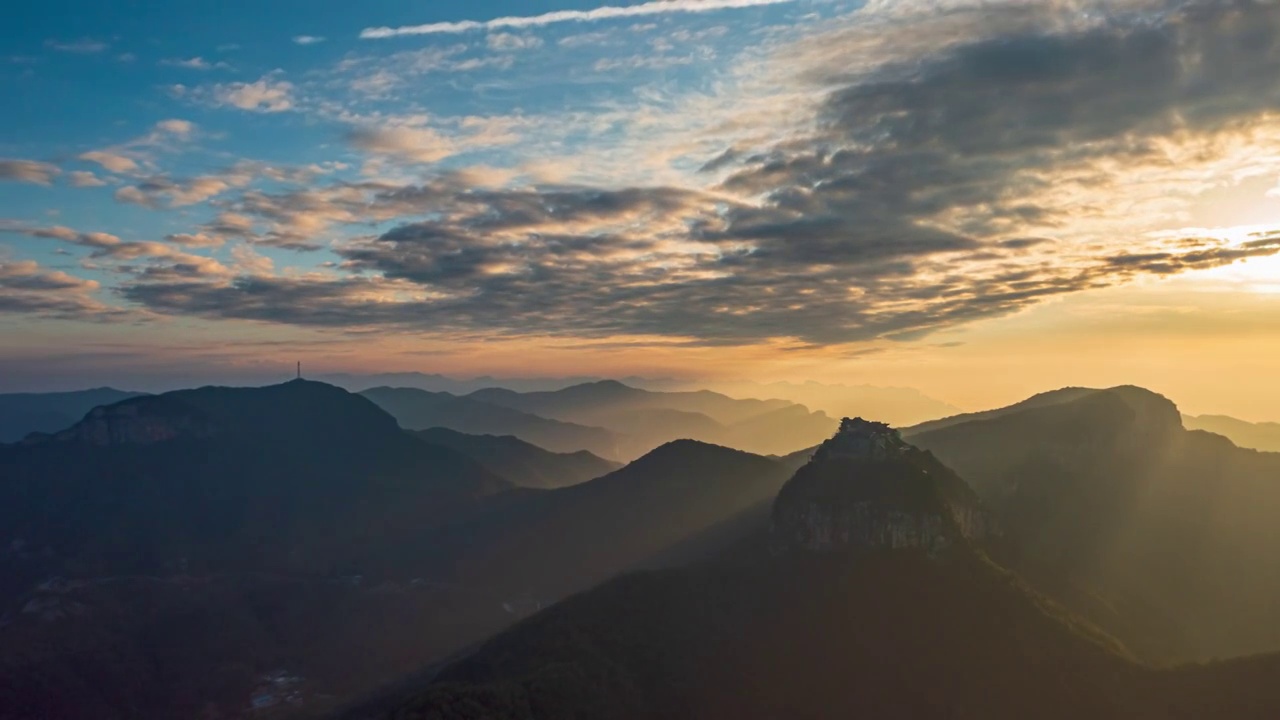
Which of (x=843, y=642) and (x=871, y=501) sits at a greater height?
(x=871, y=501)

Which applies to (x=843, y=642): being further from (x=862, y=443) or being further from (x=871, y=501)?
(x=862, y=443)

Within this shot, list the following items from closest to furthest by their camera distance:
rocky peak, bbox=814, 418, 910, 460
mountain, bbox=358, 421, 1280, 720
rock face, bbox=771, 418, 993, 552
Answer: mountain, bbox=358, 421, 1280, 720
rock face, bbox=771, 418, 993, 552
rocky peak, bbox=814, 418, 910, 460

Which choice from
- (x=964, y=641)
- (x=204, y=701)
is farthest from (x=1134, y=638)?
(x=204, y=701)

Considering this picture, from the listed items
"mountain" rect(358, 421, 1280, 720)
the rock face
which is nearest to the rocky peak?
the rock face

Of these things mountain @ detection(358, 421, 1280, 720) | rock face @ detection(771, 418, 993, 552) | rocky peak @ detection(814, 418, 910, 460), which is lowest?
mountain @ detection(358, 421, 1280, 720)

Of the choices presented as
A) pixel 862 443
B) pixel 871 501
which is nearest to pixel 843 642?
pixel 871 501

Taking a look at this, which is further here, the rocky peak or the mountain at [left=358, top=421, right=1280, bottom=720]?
the rocky peak

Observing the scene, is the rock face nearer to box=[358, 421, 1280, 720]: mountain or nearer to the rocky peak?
the rocky peak
